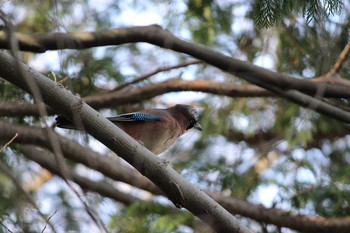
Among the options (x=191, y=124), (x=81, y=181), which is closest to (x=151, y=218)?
(x=81, y=181)

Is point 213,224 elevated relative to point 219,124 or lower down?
lower down

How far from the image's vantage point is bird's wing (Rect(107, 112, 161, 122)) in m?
6.27

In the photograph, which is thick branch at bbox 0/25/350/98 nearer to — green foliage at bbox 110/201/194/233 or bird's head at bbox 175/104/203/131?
bird's head at bbox 175/104/203/131

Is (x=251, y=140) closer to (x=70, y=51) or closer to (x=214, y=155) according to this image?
(x=214, y=155)

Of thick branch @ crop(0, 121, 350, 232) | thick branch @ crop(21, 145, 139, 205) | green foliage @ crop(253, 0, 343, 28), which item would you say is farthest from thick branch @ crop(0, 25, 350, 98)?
thick branch @ crop(21, 145, 139, 205)

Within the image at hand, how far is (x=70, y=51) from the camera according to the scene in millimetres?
5492

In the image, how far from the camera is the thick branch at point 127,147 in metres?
4.21

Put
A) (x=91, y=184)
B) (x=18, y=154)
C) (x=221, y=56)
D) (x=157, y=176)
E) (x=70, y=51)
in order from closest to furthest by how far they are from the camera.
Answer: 1. (x=157, y=176)
2. (x=70, y=51)
3. (x=221, y=56)
4. (x=18, y=154)
5. (x=91, y=184)

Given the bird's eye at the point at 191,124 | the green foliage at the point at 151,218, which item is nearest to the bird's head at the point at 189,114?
the bird's eye at the point at 191,124

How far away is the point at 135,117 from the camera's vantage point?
252 inches

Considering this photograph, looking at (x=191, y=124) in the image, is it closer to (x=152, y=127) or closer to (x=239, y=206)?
(x=152, y=127)

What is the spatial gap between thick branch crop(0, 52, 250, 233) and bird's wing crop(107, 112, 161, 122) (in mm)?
1670

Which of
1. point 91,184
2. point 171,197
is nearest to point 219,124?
point 91,184

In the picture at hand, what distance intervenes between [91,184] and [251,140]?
321 centimetres
